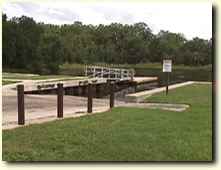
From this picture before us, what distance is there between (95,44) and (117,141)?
2.85 ft

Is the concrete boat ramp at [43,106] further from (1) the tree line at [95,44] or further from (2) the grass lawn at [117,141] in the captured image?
(1) the tree line at [95,44]

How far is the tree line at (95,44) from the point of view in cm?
450

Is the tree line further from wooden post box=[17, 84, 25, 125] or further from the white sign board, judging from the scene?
wooden post box=[17, 84, 25, 125]

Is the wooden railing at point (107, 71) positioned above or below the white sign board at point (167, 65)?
below

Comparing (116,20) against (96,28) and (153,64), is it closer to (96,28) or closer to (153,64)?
(96,28)

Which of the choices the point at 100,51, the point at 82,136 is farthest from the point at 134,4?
the point at 82,136

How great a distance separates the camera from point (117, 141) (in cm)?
432

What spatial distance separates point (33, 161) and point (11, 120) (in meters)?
1.17

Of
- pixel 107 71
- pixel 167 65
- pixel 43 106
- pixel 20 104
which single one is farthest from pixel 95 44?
pixel 43 106

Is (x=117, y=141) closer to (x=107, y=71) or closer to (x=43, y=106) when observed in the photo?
(x=107, y=71)

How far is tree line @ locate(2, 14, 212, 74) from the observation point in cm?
450

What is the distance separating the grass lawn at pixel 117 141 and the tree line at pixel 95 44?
468 millimetres

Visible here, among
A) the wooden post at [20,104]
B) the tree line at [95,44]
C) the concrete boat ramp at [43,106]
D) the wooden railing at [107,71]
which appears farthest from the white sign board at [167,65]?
the wooden post at [20,104]

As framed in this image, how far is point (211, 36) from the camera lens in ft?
13.1
